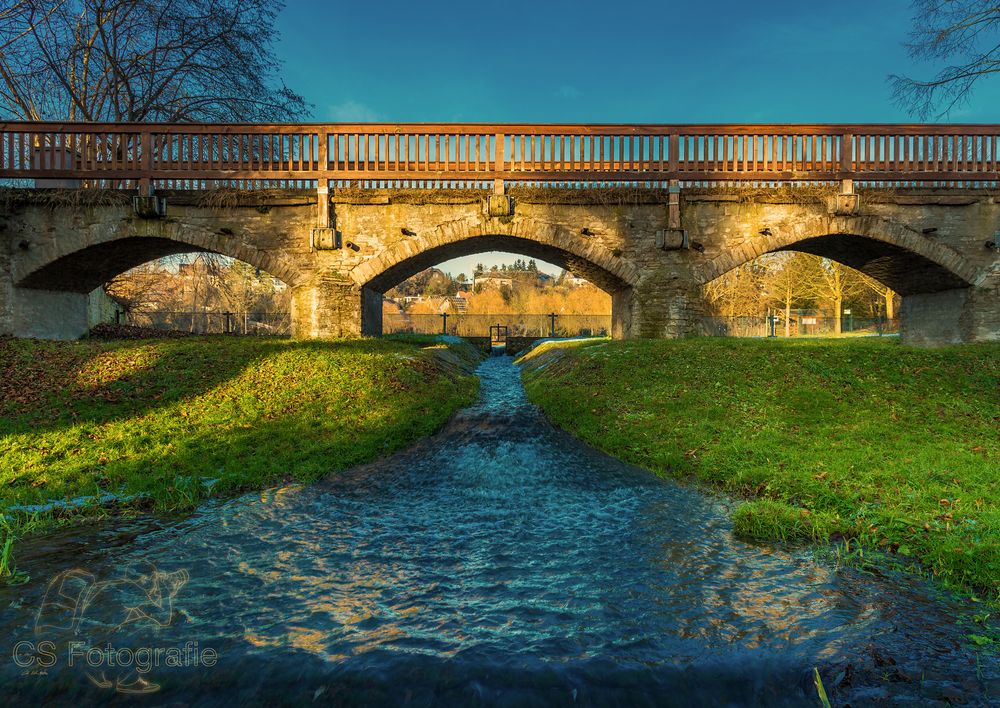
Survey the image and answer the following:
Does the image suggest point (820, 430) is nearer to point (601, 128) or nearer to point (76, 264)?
point (601, 128)

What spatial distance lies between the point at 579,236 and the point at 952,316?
36.5 feet

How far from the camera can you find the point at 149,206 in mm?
12969

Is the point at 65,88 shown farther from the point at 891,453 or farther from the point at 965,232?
the point at 965,232

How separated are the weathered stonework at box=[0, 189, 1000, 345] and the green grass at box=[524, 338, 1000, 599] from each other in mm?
2217

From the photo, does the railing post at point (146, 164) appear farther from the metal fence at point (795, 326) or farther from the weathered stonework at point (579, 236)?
the metal fence at point (795, 326)

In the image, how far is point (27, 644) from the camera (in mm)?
3084

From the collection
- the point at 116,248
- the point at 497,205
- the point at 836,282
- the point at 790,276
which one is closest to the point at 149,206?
the point at 116,248

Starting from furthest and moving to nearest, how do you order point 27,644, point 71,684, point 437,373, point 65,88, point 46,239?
point 65,88 → point 46,239 → point 437,373 → point 27,644 → point 71,684

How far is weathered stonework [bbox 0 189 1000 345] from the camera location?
529 inches

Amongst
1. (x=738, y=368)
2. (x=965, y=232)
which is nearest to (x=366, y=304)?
(x=738, y=368)

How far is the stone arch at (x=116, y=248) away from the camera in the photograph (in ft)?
43.0

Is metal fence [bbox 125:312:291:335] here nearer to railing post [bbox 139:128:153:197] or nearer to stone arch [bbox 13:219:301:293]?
stone arch [bbox 13:219:301:293]

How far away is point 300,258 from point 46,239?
6.50 metres

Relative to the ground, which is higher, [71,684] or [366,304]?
[366,304]
